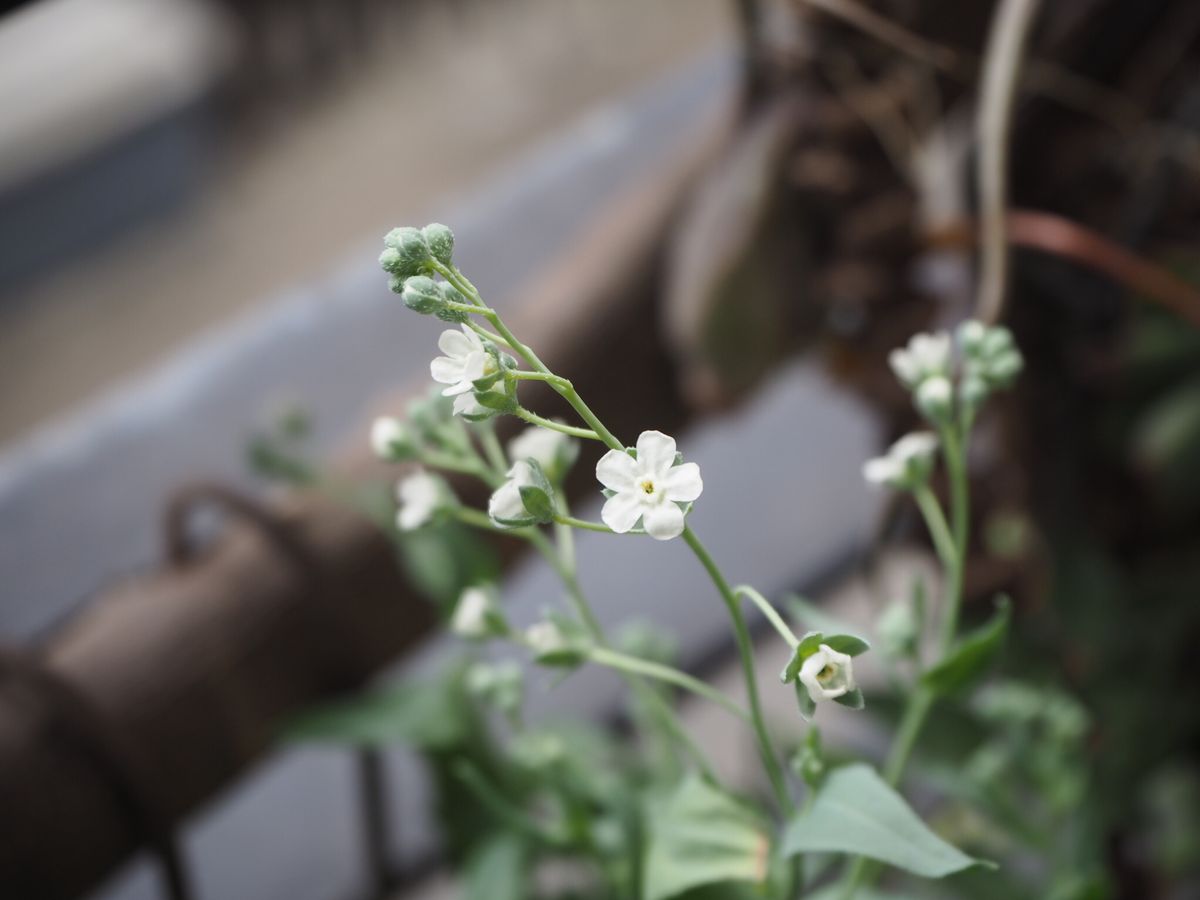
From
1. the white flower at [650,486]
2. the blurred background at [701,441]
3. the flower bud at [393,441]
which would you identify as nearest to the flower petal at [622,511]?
the white flower at [650,486]

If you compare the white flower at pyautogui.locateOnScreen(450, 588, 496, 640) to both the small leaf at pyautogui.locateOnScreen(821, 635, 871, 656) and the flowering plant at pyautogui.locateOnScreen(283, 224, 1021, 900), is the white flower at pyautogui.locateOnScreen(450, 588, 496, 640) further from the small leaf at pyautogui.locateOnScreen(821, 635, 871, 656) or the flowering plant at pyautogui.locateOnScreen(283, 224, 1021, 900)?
the small leaf at pyautogui.locateOnScreen(821, 635, 871, 656)

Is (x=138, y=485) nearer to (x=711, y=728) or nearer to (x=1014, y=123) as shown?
(x=711, y=728)

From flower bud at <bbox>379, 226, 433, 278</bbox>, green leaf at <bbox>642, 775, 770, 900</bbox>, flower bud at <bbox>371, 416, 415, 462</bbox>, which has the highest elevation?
flower bud at <bbox>371, 416, 415, 462</bbox>

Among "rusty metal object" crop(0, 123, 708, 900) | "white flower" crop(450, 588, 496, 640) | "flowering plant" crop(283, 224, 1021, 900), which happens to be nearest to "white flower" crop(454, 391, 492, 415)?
"flowering plant" crop(283, 224, 1021, 900)

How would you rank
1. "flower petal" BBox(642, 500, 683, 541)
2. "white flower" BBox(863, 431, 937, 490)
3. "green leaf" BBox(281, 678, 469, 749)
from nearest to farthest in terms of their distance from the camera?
"flower petal" BBox(642, 500, 683, 541)
"white flower" BBox(863, 431, 937, 490)
"green leaf" BBox(281, 678, 469, 749)

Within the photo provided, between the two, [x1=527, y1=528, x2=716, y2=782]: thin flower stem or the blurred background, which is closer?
[x1=527, y1=528, x2=716, y2=782]: thin flower stem

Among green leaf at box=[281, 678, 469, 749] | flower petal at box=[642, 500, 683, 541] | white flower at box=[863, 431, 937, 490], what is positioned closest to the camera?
flower petal at box=[642, 500, 683, 541]

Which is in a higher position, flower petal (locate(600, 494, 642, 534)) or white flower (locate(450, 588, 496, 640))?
white flower (locate(450, 588, 496, 640))

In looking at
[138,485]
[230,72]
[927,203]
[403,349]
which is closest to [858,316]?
[927,203]

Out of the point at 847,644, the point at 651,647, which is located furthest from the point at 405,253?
the point at 651,647
